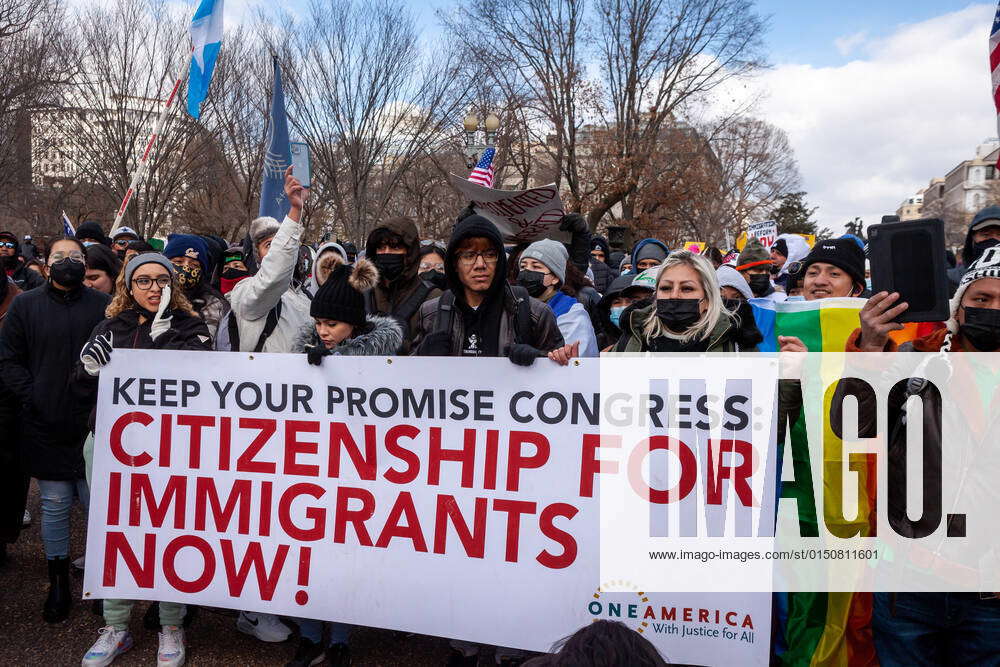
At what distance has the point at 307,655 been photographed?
333 cm

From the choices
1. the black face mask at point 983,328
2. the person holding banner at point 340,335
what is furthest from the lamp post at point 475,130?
the black face mask at point 983,328

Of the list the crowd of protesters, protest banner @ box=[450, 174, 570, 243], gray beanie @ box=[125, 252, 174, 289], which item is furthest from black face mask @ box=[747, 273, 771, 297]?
gray beanie @ box=[125, 252, 174, 289]

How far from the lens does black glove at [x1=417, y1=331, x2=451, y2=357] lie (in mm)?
3381

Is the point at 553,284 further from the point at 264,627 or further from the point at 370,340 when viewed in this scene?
the point at 264,627

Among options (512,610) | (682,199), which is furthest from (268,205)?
(682,199)

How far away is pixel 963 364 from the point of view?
7.70ft

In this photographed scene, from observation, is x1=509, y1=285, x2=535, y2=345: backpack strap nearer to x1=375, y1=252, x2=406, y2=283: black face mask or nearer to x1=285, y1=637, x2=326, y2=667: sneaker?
x1=375, y1=252, x2=406, y2=283: black face mask

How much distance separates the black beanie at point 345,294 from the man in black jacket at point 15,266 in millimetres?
4741

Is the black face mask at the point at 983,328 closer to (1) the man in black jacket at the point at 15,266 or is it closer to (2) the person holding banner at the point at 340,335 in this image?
(2) the person holding banner at the point at 340,335

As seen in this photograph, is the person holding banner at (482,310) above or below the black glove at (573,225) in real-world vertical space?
below

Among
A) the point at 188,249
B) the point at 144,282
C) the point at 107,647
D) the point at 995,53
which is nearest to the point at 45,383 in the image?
the point at 144,282

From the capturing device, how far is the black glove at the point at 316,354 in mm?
3260

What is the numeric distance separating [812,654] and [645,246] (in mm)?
3871

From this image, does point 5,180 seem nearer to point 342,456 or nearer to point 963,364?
point 342,456
